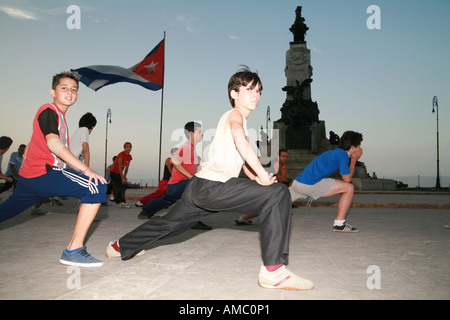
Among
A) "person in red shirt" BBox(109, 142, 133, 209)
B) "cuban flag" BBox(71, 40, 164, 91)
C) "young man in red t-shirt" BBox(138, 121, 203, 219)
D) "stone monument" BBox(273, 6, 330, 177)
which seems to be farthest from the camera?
"stone monument" BBox(273, 6, 330, 177)

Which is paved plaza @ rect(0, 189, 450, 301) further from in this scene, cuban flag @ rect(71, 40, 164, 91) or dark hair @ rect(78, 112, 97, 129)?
cuban flag @ rect(71, 40, 164, 91)

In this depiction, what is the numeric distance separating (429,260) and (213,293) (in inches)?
96.5

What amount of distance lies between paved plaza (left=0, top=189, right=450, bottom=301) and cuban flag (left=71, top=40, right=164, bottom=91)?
9.43 m

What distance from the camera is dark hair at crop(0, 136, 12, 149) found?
16.7 ft

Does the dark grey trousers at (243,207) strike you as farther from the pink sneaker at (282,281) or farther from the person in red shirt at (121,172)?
the person in red shirt at (121,172)

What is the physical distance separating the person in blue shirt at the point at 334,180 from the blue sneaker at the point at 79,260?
12.3ft

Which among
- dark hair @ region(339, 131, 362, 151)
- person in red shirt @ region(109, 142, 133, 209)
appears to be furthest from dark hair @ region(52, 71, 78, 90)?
person in red shirt @ region(109, 142, 133, 209)

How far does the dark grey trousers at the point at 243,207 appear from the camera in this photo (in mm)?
2723

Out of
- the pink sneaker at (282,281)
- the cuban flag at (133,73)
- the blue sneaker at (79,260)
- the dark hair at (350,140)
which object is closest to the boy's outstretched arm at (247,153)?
the pink sneaker at (282,281)

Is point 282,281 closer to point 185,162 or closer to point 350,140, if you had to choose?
point 185,162

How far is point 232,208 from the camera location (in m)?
2.93

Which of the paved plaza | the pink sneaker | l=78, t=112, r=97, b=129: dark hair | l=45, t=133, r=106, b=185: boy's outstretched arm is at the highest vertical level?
l=78, t=112, r=97, b=129: dark hair
